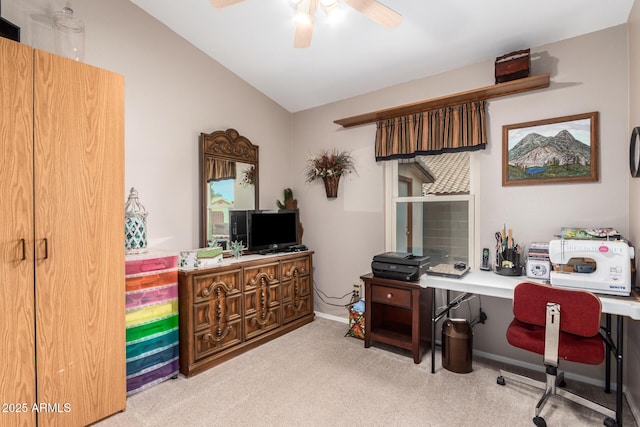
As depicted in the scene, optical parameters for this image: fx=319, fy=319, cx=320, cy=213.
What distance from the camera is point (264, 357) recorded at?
2.88 meters

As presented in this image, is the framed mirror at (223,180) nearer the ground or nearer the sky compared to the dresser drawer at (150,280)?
nearer the sky

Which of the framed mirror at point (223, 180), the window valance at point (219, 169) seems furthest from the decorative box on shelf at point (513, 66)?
the window valance at point (219, 169)

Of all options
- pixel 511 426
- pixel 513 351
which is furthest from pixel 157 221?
pixel 513 351

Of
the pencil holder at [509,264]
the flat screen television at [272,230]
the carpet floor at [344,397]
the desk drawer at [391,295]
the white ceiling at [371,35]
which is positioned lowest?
the carpet floor at [344,397]

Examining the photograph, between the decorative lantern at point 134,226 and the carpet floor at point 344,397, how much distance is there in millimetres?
1061

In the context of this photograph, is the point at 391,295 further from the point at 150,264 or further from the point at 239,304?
the point at 150,264

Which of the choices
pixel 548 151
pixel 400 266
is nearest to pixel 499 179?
pixel 548 151

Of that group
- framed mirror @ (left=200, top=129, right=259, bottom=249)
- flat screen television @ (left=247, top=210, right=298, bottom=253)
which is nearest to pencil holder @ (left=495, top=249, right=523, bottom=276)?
flat screen television @ (left=247, top=210, right=298, bottom=253)

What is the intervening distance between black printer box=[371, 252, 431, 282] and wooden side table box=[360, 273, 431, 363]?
5 cm

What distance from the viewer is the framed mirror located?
10.4 feet

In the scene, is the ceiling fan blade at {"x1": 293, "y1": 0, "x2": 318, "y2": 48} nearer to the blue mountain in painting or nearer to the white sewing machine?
the blue mountain in painting

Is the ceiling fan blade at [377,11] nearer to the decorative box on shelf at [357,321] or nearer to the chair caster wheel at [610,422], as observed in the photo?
the decorative box on shelf at [357,321]

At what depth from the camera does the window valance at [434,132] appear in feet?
9.41

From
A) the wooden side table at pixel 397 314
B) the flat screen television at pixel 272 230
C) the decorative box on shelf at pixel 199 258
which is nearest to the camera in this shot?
the decorative box on shelf at pixel 199 258
